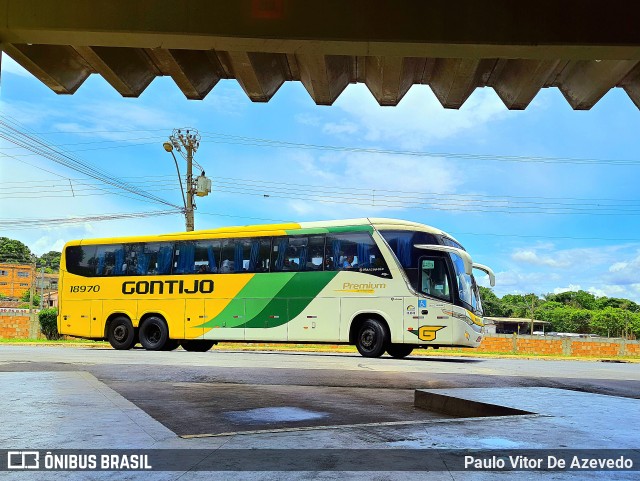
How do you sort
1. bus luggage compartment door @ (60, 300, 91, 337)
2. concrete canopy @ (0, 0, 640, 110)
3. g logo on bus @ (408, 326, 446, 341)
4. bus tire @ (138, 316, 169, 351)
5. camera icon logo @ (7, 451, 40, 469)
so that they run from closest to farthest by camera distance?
camera icon logo @ (7, 451, 40, 469) < concrete canopy @ (0, 0, 640, 110) < g logo on bus @ (408, 326, 446, 341) < bus tire @ (138, 316, 169, 351) < bus luggage compartment door @ (60, 300, 91, 337)

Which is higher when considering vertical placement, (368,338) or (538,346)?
(368,338)

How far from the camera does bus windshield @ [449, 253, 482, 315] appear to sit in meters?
17.0

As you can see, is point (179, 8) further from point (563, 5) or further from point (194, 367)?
point (194, 367)

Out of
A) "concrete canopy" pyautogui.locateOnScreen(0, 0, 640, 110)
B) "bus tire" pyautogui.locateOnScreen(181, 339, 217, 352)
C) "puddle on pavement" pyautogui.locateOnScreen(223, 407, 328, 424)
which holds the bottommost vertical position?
"bus tire" pyautogui.locateOnScreen(181, 339, 217, 352)

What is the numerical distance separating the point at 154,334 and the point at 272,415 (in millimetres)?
14796

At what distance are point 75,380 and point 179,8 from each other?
7012 millimetres

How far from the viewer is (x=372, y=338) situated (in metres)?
17.4

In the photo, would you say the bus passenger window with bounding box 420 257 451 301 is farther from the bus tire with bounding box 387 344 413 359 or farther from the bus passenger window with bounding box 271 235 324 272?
the bus passenger window with bounding box 271 235 324 272

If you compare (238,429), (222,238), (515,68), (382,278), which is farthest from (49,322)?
(515,68)

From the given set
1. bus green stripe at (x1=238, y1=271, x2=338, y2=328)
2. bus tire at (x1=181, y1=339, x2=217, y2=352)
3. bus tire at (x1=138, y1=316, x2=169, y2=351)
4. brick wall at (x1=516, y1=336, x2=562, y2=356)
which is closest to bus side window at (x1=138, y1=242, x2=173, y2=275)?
bus tire at (x1=138, y1=316, x2=169, y2=351)

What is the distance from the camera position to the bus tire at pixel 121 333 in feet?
69.1

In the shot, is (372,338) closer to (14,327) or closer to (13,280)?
(14,327)

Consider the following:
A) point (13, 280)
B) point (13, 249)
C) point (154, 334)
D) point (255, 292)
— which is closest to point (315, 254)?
point (255, 292)

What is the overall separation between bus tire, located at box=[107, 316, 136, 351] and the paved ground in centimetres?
731
